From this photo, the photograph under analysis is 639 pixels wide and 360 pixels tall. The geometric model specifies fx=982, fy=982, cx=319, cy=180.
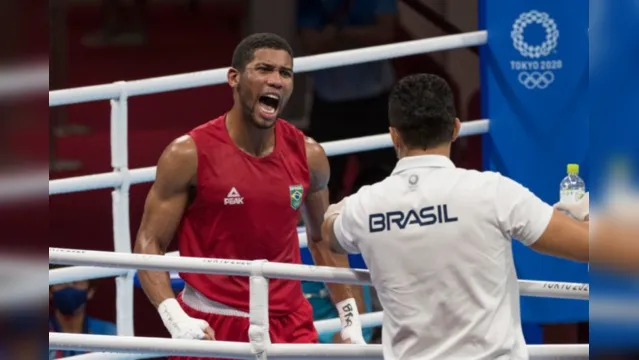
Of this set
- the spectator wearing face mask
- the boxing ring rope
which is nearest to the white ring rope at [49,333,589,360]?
the boxing ring rope

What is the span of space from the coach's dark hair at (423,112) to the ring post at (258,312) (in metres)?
0.49

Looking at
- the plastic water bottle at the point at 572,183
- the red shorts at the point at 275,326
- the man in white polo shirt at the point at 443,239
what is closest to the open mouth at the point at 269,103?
the red shorts at the point at 275,326

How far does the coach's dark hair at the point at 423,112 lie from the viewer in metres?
2.06

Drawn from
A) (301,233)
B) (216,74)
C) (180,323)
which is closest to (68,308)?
(301,233)

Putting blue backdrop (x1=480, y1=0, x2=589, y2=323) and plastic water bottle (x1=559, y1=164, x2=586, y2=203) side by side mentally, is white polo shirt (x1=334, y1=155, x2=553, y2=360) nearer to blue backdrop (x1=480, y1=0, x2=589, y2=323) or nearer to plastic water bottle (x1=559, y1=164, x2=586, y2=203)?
plastic water bottle (x1=559, y1=164, x2=586, y2=203)

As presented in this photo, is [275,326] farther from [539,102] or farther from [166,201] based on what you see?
[539,102]

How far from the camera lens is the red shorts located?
2.86 m

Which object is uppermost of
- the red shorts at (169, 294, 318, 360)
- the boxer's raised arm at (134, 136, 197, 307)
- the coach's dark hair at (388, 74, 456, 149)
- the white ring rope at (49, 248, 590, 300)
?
the coach's dark hair at (388, 74, 456, 149)

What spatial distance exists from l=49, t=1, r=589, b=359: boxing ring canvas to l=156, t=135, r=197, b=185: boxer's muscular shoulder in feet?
0.88

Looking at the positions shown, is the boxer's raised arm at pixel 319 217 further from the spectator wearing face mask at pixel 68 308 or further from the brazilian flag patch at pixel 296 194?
the spectator wearing face mask at pixel 68 308

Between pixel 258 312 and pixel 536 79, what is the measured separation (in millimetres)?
2140

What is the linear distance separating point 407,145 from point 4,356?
1705 mm

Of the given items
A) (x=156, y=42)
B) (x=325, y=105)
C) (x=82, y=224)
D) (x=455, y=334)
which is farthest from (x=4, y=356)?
(x=156, y=42)

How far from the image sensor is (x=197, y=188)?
2.86m
